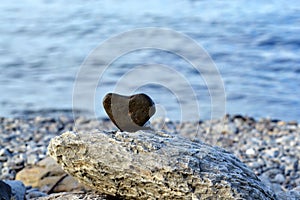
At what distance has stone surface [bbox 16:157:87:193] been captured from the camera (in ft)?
13.5

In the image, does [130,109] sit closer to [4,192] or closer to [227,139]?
[4,192]

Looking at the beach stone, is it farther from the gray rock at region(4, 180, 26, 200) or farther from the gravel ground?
the gravel ground

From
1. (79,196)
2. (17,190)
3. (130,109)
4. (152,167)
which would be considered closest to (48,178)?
(17,190)

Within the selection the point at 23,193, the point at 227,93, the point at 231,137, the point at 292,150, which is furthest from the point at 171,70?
the point at 23,193

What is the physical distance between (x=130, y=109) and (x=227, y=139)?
352 cm

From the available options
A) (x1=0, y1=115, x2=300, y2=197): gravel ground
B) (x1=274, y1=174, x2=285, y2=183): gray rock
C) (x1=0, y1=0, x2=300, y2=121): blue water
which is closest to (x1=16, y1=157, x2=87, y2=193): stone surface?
(x1=0, y1=115, x2=300, y2=197): gravel ground

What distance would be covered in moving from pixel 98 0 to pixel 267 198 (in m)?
11.6

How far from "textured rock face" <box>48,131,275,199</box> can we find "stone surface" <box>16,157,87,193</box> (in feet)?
4.97

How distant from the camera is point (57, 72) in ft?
29.0

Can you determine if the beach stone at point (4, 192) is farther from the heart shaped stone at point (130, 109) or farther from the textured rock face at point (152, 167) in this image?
the heart shaped stone at point (130, 109)

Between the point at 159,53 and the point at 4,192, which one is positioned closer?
the point at 4,192

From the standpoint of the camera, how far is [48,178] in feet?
14.0

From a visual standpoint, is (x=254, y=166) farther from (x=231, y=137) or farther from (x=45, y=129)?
(x=45, y=129)

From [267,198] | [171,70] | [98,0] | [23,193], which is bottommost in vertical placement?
[23,193]
